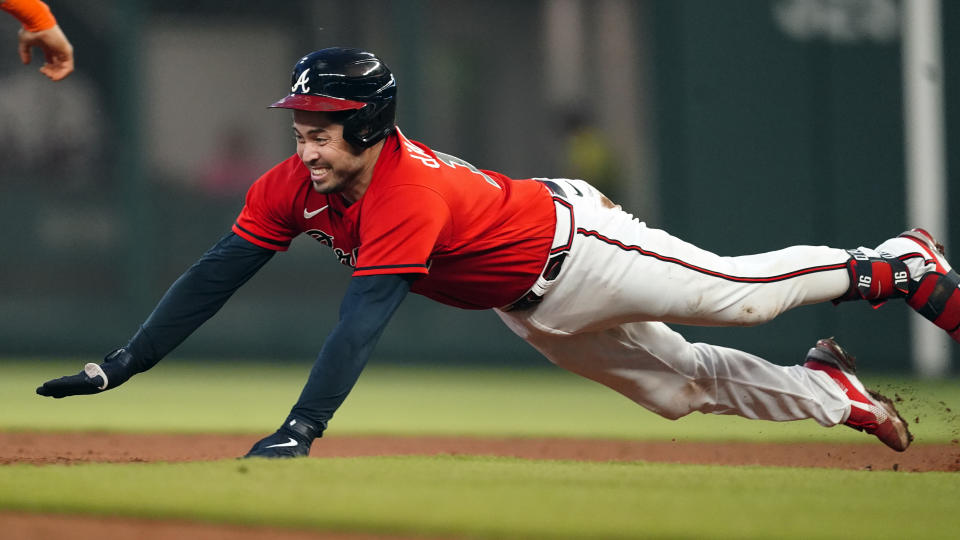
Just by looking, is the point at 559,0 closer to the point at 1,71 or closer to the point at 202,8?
the point at 202,8

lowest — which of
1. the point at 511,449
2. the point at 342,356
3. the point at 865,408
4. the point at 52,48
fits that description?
the point at 511,449

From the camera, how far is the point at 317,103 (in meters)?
3.81

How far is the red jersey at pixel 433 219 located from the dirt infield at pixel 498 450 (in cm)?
128

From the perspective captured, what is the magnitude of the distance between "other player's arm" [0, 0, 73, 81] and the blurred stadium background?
16.4 feet

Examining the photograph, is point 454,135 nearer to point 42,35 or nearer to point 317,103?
point 42,35

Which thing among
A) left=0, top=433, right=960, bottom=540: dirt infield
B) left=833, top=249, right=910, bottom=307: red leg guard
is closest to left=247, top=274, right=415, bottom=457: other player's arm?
left=0, top=433, right=960, bottom=540: dirt infield

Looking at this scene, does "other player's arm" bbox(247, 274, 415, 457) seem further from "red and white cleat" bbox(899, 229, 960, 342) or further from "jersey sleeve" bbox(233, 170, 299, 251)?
"red and white cleat" bbox(899, 229, 960, 342)

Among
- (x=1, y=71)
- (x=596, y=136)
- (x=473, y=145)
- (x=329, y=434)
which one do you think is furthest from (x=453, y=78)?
(x=329, y=434)

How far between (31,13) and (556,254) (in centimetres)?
203

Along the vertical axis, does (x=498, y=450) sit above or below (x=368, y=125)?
below

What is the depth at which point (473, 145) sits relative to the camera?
967 cm

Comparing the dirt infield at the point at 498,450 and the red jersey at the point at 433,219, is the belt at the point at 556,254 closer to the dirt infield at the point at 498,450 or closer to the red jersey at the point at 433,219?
the red jersey at the point at 433,219

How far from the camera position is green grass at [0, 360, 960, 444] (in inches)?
252

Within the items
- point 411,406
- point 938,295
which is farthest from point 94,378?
point 411,406
